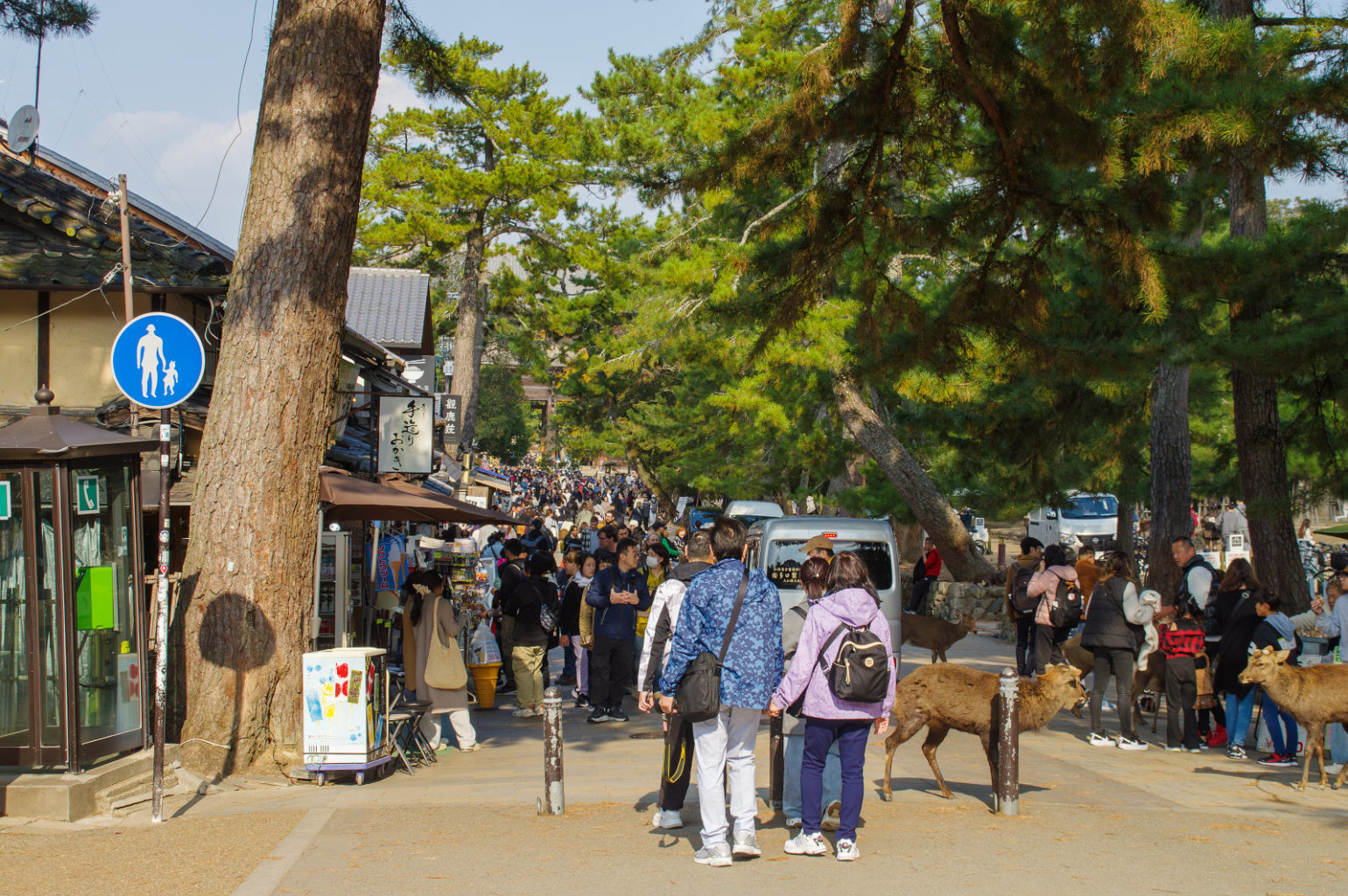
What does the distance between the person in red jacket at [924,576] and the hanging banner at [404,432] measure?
402 inches

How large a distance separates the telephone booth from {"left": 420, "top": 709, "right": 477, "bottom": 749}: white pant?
2440mm

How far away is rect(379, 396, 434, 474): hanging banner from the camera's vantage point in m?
12.2

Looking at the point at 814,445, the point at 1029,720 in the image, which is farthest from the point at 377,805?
the point at 814,445

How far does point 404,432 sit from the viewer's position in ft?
40.3

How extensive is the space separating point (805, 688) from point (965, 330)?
7.31 m

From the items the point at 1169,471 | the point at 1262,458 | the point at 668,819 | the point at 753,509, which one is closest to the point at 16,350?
the point at 668,819

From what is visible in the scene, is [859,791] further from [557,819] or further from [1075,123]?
[1075,123]

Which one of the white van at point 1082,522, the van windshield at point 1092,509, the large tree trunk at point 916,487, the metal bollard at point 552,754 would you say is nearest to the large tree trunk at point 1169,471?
the large tree trunk at point 916,487

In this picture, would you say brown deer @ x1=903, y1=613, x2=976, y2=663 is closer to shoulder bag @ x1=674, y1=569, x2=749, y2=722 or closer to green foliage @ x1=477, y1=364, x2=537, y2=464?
shoulder bag @ x1=674, y1=569, x2=749, y2=722

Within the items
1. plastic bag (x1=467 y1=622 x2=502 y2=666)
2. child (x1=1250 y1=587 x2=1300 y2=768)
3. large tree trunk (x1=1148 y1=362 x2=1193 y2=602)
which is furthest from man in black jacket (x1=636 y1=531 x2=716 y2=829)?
large tree trunk (x1=1148 y1=362 x2=1193 y2=602)

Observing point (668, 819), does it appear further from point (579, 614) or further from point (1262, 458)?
point (1262, 458)

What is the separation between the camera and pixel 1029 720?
718 centimetres

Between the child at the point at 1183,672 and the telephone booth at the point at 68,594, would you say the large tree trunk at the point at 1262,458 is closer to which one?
the child at the point at 1183,672

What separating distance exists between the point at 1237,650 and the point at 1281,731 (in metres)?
0.70
